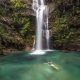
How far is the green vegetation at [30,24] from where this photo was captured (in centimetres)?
1852

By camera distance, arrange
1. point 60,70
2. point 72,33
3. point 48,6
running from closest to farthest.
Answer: point 60,70 < point 72,33 < point 48,6

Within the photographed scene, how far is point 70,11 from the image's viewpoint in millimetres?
19422

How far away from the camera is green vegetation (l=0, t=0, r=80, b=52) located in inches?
729

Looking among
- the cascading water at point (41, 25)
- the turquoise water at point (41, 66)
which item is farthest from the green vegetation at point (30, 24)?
the turquoise water at point (41, 66)

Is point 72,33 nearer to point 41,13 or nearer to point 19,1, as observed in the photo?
point 41,13

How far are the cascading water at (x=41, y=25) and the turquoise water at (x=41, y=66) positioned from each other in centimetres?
188

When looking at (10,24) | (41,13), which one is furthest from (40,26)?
(10,24)

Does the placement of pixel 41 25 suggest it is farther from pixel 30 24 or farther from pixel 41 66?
pixel 41 66

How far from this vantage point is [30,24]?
19.7m

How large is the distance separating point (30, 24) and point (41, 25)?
92cm

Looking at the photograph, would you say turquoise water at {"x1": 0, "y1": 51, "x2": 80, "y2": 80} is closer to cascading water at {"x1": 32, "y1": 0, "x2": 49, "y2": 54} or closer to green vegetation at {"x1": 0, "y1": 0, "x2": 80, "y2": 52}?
green vegetation at {"x1": 0, "y1": 0, "x2": 80, "y2": 52}

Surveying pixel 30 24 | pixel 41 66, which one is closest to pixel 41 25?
pixel 30 24

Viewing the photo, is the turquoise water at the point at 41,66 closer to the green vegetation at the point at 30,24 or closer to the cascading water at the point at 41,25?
the green vegetation at the point at 30,24

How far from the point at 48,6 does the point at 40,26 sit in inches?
72.5
